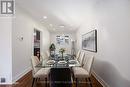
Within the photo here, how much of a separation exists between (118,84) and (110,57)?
69 centimetres

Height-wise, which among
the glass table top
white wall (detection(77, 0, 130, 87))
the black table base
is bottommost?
the black table base

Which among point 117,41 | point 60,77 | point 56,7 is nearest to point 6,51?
point 60,77

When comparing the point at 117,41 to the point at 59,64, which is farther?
the point at 59,64

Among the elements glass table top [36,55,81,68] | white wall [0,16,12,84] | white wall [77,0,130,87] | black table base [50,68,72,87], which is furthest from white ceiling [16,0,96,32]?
black table base [50,68,72,87]

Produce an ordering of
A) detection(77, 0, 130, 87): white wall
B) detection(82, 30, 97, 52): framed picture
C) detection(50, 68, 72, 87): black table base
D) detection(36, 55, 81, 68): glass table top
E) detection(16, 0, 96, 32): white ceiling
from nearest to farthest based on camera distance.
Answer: detection(77, 0, 130, 87): white wall < detection(36, 55, 81, 68): glass table top < detection(50, 68, 72, 87): black table base < detection(16, 0, 96, 32): white ceiling < detection(82, 30, 97, 52): framed picture

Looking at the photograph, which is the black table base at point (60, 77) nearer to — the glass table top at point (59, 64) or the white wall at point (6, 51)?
the glass table top at point (59, 64)

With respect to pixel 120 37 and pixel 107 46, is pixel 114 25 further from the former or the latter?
pixel 107 46

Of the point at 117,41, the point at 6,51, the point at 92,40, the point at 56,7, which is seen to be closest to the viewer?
the point at 117,41

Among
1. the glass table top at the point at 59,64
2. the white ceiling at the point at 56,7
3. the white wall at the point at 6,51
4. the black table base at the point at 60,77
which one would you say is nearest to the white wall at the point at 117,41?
the white ceiling at the point at 56,7

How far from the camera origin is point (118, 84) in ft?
9.14

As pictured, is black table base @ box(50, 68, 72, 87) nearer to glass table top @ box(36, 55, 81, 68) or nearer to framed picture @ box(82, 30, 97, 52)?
glass table top @ box(36, 55, 81, 68)

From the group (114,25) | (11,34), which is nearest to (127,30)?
(114,25)

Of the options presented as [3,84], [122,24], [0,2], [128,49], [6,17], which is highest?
[0,2]

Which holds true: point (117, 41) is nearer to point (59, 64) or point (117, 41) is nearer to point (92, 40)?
point (59, 64)
